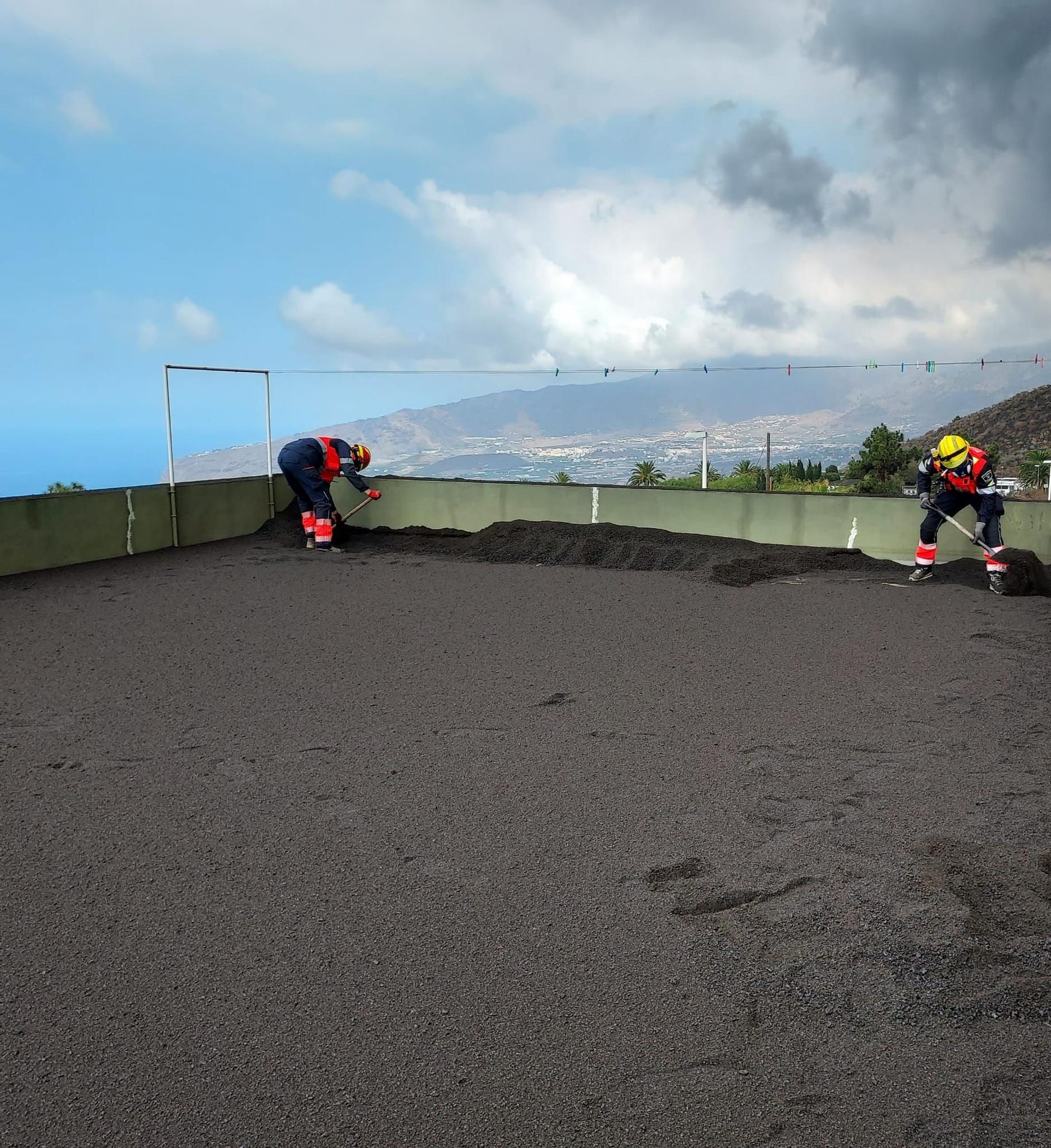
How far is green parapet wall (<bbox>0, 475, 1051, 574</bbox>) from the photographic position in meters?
11.7

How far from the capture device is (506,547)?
41.6 feet

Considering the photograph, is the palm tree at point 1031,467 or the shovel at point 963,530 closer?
the shovel at point 963,530

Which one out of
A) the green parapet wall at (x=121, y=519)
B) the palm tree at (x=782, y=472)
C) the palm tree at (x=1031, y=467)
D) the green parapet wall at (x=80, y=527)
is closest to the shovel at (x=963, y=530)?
the green parapet wall at (x=121, y=519)

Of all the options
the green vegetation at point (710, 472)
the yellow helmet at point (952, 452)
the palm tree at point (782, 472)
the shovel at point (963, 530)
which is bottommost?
the palm tree at point (782, 472)

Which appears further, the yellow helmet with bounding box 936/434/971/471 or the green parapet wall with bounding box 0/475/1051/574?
the green parapet wall with bounding box 0/475/1051/574

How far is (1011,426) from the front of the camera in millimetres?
99938

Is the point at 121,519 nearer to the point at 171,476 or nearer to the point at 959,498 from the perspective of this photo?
the point at 171,476

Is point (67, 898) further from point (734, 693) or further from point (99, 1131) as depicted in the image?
point (734, 693)

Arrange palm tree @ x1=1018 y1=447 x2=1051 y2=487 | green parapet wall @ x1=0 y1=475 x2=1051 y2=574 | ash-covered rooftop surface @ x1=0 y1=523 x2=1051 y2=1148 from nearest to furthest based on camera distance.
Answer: ash-covered rooftop surface @ x1=0 y1=523 x2=1051 y2=1148, green parapet wall @ x1=0 y1=475 x2=1051 y2=574, palm tree @ x1=1018 y1=447 x2=1051 y2=487

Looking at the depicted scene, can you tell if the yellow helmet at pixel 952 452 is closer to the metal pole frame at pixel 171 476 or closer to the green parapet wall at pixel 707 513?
the green parapet wall at pixel 707 513

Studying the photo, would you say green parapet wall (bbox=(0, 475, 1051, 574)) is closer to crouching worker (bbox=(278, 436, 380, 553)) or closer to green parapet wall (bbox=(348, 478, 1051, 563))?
green parapet wall (bbox=(348, 478, 1051, 563))

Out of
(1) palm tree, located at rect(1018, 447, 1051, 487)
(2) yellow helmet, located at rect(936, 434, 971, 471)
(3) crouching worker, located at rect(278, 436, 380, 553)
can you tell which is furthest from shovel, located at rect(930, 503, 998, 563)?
(1) palm tree, located at rect(1018, 447, 1051, 487)

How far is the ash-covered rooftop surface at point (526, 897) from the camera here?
9.13 feet

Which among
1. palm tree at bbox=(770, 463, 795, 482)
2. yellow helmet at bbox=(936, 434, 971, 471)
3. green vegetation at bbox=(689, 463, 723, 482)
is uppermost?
yellow helmet at bbox=(936, 434, 971, 471)
